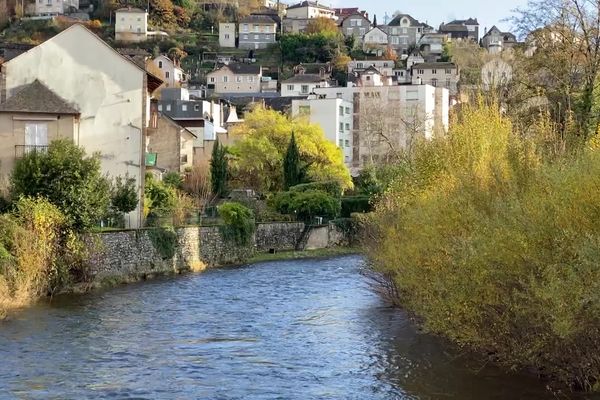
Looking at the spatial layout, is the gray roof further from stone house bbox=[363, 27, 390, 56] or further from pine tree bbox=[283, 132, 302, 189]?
pine tree bbox=[283, 132, 302, 189]

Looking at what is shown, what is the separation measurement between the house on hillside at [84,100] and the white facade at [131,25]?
116665mm

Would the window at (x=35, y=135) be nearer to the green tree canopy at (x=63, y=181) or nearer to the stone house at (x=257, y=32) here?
the green tree canopy at (x=63, y=181)

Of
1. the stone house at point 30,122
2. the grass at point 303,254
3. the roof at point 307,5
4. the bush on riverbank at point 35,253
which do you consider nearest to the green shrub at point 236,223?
the grass at point 303,254

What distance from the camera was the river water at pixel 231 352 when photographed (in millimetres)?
18422

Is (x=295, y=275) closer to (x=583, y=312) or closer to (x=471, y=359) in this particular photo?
(x=471, y=359)

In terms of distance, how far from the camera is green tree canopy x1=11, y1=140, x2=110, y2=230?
3309cm

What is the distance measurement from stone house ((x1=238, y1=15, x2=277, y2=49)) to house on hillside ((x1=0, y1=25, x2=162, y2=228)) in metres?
124

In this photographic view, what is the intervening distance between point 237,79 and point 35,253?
4398 inches

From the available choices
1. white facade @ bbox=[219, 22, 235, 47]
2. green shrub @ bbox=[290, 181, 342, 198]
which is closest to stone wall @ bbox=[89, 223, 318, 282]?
green shrub @ bbox=[290, 181, 342, 198]

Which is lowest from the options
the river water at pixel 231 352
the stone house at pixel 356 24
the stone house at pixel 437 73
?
the river water at pixel 231 352

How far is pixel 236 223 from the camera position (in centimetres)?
5059

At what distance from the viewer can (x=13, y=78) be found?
40.7 meters

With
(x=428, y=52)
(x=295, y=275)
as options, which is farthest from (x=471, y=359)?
(x=428, y=52)

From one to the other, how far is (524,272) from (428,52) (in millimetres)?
152999
